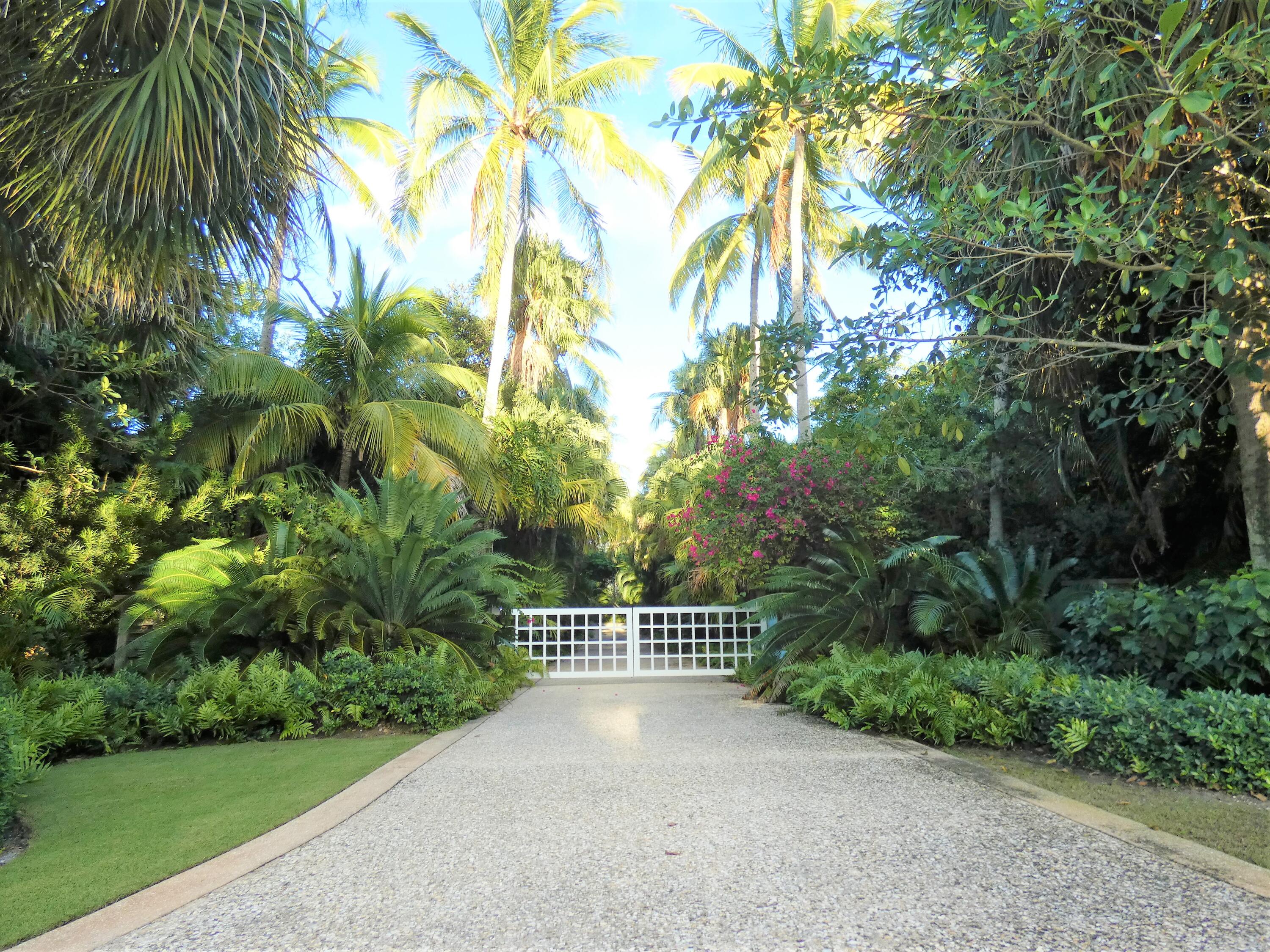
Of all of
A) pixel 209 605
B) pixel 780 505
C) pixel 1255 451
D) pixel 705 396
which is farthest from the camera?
pixel 705 396

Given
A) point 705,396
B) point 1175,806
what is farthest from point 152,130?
point 705,396

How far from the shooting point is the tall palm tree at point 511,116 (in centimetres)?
1457

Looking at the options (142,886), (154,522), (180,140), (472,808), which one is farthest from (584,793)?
(154,522)

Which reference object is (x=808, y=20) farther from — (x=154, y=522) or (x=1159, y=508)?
(x=154, y=522)

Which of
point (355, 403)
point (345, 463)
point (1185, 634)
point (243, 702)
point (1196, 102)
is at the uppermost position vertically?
point (355, 403)

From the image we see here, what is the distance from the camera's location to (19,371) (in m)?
7.88

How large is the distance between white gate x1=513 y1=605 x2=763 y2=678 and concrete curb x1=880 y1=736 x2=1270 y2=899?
22.7ft

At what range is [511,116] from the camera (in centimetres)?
1496

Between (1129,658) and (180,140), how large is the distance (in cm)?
707

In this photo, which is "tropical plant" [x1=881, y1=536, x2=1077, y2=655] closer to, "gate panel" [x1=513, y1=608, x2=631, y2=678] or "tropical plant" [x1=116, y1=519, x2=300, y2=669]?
"gate panel" [x1=513, y1=608, x2=631, y2=678]

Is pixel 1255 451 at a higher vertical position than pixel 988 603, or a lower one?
higher

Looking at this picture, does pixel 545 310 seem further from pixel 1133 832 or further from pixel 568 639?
pixel 1133 832

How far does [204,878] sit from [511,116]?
48.2 feet

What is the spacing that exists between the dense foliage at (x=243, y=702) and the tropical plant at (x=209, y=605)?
35 cm
